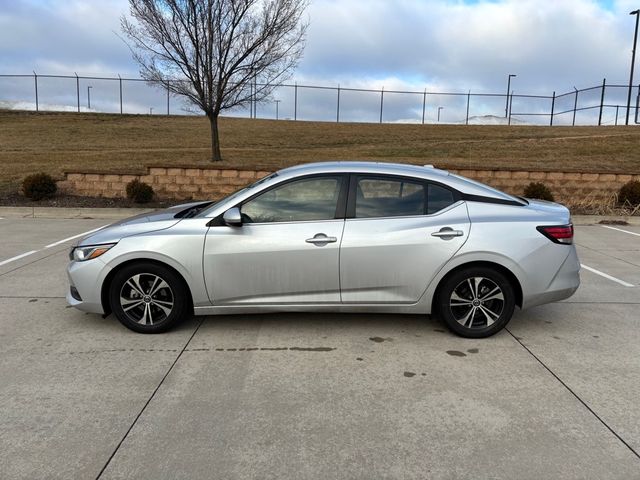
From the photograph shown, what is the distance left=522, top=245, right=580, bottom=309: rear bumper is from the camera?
4.47 meters

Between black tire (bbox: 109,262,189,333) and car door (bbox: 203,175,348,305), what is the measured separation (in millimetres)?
312

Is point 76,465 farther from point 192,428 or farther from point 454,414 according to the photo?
point 454,414

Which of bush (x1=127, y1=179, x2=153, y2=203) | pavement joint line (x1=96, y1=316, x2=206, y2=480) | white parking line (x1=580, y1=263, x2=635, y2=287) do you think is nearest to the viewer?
pavement joint line (x1=96, y1=316, x2=206, y2=480)

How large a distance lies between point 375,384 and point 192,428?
129cm

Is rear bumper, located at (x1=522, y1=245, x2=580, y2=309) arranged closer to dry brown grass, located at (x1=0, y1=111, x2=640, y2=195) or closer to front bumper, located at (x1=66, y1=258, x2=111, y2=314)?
front bumper, located at (x1=66, y1=258, x2=111, y2=314)

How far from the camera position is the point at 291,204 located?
Answer: 4.47 meters

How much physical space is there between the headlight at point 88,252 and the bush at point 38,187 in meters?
9.49

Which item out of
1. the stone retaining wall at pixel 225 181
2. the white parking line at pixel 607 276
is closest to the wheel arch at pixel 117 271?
the white parking line at pixel 607 276

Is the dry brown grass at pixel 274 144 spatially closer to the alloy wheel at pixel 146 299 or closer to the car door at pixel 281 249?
the car door at pixel 281 249

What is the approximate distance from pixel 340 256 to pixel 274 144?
19320 millimetres

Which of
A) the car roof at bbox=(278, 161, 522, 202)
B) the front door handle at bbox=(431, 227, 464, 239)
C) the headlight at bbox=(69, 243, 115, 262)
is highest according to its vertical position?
the car roof at bbox=(278, 161, 522, 202)

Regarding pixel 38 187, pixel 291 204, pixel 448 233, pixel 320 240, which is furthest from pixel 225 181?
pixel 448 233

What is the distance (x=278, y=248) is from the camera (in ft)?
14.2

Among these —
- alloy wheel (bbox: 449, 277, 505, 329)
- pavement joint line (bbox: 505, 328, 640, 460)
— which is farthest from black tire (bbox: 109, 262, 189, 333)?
pavement joint line (bbox: 505, 328, 640, 460)
